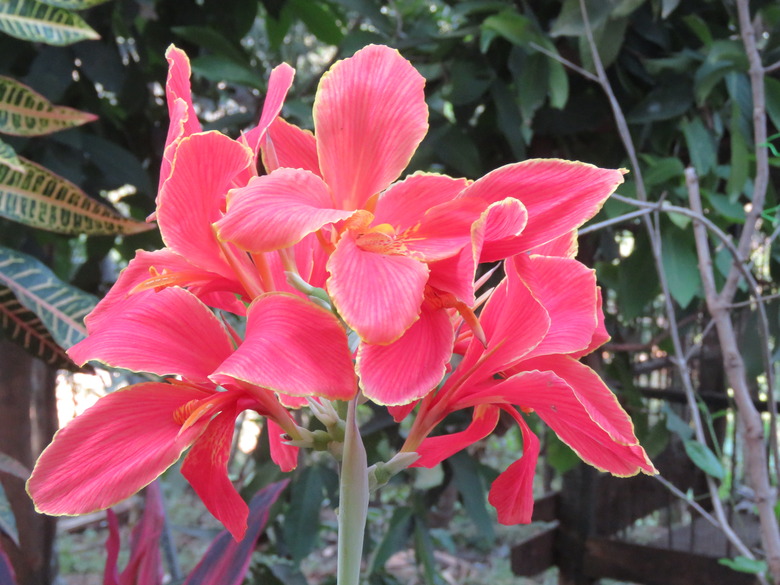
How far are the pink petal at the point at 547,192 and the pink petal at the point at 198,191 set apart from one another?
103 mm

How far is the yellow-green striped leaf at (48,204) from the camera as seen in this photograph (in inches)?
25.5

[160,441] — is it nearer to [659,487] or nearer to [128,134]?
[128,134]

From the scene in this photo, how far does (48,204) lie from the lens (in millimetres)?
658

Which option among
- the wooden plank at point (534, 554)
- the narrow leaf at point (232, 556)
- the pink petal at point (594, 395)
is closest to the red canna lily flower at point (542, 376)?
the pink petal at point (594, 395)

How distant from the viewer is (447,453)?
14.9 inches

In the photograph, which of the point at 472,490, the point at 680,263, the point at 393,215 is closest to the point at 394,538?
the point at 472,490

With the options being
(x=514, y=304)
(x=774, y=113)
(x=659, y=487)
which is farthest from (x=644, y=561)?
(x=514, y=304)

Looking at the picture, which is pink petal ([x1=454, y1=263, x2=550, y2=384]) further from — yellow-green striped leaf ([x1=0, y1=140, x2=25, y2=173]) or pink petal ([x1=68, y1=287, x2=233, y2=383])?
yellow-green striped leaf ([x1=0, y1=140, x2=25, y2=173])

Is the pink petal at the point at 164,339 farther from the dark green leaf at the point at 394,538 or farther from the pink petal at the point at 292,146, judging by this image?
the dark green leaf at the point at 394,538

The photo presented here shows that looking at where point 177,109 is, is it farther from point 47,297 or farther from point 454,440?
point 47,297

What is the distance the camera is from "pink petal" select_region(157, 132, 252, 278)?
295mm

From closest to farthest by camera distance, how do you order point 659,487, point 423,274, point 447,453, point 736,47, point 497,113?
point 423,274, point 447,453, point 736,47, point 497,113, point 659,487

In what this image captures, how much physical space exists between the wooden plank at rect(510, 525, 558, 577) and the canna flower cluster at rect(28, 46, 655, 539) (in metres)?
1.32

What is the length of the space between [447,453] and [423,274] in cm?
14
